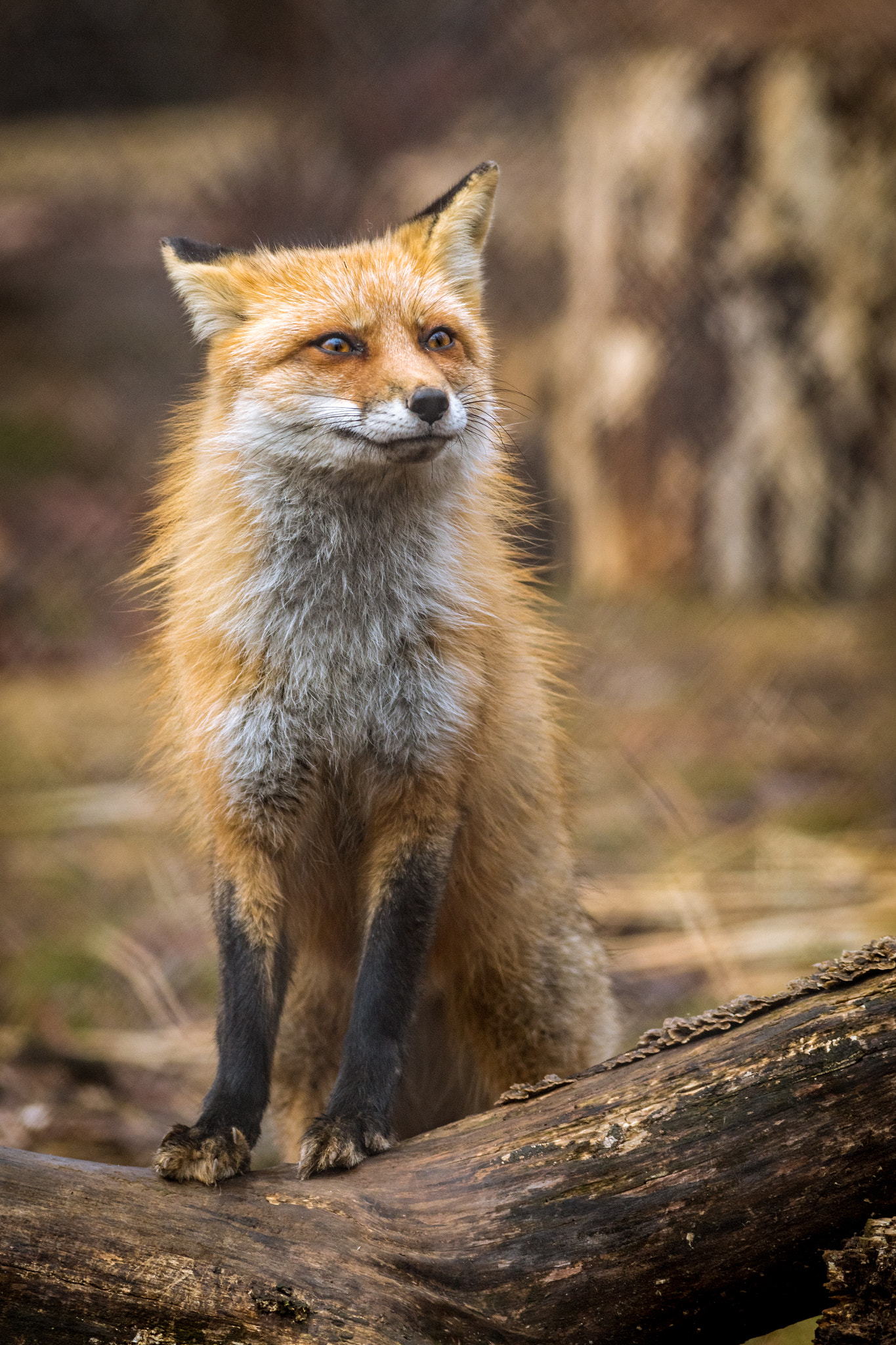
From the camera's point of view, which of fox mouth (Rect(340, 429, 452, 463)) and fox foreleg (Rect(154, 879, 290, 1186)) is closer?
fox foreleg (Rect(154, 879, 290, 1186))

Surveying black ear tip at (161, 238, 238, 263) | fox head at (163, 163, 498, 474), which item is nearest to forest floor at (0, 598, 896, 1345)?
fox head at (163, 163, 498, 474)

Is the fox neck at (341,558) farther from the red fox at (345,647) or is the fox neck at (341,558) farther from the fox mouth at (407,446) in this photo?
the fox mouth at (407,446)

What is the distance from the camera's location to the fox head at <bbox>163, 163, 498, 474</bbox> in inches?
90.2

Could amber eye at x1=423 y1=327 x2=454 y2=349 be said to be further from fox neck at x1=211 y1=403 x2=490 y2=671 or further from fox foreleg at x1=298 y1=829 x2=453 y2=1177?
fox foreleg at x1=298 y1=829 x2=453 y2=1177

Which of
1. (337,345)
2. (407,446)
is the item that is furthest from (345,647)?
(337,345)

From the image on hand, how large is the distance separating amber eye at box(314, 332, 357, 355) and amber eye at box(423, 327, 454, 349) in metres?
0.17

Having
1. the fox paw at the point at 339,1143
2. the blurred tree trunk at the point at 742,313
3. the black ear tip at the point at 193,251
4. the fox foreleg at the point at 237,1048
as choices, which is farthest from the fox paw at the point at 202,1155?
the blurred tree trunk at the point at 742,313

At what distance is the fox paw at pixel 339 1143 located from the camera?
222cm

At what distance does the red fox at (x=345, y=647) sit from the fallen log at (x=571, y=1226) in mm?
199

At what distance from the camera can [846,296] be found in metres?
6.56

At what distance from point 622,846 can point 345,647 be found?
3039 millimetres

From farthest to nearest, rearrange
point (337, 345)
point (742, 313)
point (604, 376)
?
point (604, 376)
point (742, 313)
point (337, 345)

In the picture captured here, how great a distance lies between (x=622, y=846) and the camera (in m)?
5.25

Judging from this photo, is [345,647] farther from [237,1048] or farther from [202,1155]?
[202,1155]
